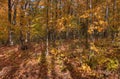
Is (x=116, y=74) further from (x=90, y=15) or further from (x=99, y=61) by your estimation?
(x=90, y=15)

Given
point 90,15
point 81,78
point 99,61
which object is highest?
point 90,15

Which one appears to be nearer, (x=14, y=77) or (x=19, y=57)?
(x=14, y=77)

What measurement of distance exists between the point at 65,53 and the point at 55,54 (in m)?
0.94

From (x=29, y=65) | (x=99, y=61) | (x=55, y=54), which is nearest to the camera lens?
(x=99, y=61)

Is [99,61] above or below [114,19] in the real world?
below

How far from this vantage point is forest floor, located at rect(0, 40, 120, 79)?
11609mm

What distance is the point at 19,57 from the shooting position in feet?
49.9

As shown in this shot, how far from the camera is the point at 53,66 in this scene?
12.9 metres

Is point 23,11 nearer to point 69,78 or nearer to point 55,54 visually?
point 55,54

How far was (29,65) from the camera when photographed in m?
13.4

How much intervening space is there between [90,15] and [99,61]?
A: 3.54m

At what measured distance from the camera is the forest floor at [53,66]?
11609 millimetres

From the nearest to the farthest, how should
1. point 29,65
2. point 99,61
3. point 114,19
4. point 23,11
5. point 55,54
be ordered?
point 99,61
point 29,65
point 55,54
point 23,11
point 114,19

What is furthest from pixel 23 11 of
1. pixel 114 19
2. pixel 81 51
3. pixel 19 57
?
pixel 114 19
